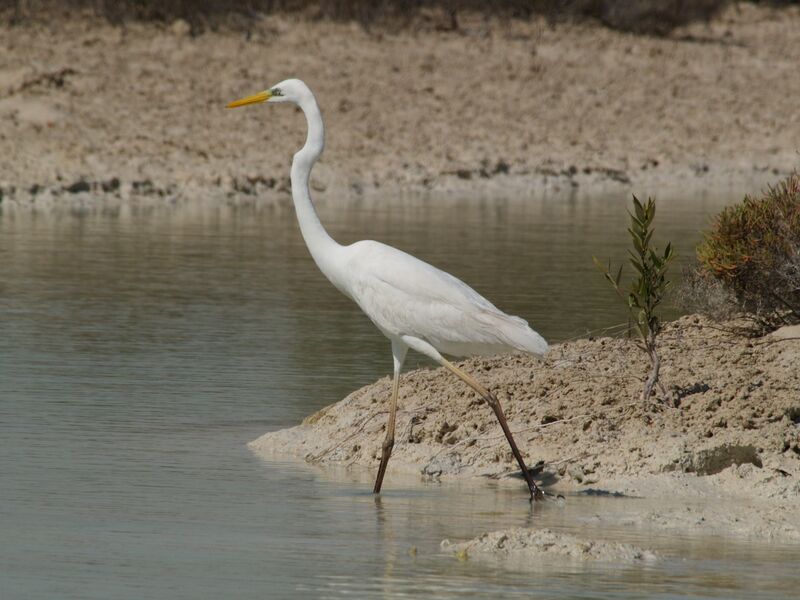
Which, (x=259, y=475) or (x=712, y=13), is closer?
(x=259, y=475)

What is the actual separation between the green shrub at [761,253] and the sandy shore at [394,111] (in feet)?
55.6

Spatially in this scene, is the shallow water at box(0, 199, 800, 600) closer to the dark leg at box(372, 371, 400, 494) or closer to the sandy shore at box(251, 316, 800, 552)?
the dark leg at box(372, 371, 400, 494)

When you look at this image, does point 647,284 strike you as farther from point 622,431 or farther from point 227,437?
point 227,437

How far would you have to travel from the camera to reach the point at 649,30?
4131 cm

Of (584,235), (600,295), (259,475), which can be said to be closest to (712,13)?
(584,235)

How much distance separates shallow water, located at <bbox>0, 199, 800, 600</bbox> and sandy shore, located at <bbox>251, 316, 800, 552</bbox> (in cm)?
31

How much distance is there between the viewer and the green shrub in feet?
35.1

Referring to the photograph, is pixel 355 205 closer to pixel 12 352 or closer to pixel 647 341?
pixel 12 352

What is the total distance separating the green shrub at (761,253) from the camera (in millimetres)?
10695

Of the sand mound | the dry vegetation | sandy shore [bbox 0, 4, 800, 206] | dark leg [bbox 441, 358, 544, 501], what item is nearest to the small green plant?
dark leg [bbox 441, 358, 544, 501]

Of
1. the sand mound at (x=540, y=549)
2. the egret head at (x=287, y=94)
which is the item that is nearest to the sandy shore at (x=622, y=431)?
the sand mound at (x=540, y=549)

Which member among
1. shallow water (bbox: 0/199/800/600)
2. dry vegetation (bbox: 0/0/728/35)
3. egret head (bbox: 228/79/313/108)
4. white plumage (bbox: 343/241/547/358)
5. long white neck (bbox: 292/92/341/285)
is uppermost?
dry vegetation (bbox: 0/0/728/35)

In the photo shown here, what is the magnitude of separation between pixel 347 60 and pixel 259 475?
26815mm

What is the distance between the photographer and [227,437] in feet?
33.7
